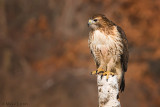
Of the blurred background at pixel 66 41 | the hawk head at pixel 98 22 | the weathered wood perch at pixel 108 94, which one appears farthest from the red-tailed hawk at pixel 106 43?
the blurred background at pixel 66 41

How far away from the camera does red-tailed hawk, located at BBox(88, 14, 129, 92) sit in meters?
5.48

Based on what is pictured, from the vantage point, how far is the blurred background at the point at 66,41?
37.6 ft

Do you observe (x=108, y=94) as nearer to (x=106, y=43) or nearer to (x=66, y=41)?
(x=106, y=43)

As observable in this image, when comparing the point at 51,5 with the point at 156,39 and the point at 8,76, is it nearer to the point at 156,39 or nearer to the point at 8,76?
the point at 8,76

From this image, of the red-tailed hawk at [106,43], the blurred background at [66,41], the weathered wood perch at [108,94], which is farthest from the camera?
the blurred background at [66,41]

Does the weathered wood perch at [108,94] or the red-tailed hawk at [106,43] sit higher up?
the red-tailed hawk at [106,43]

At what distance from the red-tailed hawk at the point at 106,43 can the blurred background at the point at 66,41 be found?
5.29 meters

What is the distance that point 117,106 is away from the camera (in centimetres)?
491

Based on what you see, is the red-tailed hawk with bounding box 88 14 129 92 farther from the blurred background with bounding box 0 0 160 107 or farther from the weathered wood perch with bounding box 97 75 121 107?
the blurred background with bounding box 0 0 160 107

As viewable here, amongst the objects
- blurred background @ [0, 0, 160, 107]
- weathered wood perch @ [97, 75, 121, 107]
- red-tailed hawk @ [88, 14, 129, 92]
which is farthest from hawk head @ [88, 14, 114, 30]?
blurred background @ [0, 0, 160, 107]

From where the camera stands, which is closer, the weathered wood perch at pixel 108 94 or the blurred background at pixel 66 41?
the weathered wood perch at pixel 108 94

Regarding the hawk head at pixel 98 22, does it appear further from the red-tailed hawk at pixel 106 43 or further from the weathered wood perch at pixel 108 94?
the weathered wood perch at pixel 108 94

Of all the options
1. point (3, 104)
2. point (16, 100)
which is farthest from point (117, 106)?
point (16, 100)

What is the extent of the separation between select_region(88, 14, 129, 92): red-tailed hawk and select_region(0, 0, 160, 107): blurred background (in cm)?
529
